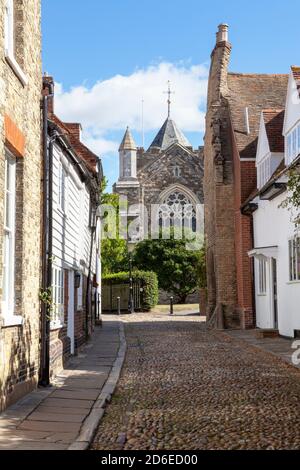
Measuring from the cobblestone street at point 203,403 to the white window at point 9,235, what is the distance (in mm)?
2050

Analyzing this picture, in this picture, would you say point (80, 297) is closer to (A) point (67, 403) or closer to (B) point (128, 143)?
(A) point (67, 403)

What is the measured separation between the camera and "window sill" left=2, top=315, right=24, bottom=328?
8.68 m

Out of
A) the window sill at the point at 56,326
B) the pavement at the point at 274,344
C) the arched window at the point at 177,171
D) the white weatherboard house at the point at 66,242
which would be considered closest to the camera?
the window sill at the point at 56,326

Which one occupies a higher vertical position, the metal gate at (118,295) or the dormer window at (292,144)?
the dormer window at (292,144)

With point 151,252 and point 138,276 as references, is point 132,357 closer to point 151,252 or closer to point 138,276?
point 138,276

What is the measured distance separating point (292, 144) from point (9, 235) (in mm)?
13348

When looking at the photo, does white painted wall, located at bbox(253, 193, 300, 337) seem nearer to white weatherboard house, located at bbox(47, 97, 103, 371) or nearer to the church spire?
white weatherboard house, located at bbox(47, 97, 103, 371)

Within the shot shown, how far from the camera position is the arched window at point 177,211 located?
62.3 m

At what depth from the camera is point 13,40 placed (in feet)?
32.5

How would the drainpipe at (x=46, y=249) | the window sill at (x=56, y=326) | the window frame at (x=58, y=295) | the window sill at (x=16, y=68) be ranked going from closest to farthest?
the window sill at (x=16, y=68), the drainpipe at (x=46, y=249), the window sill at (x=56, y=326), the window frame at (x=58, y=295)

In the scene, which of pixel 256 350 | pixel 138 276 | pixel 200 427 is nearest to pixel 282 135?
pixel 256 350

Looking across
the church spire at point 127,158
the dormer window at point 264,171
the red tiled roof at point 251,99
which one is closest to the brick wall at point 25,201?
the dormer window at point 264,171

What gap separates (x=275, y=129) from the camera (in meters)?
24.2

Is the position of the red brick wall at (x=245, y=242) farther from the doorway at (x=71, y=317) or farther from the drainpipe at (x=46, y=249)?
the drainpipe at (x=46, y=249)
